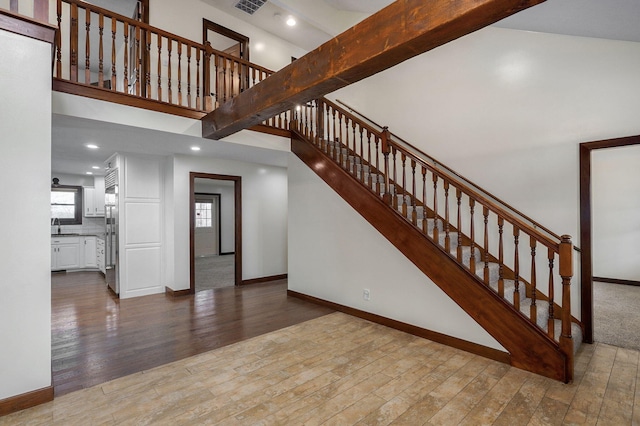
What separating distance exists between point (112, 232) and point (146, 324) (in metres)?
2.43

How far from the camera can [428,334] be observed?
337cm

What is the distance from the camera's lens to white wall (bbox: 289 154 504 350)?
331 centimetres

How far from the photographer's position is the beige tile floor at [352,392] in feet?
6.82

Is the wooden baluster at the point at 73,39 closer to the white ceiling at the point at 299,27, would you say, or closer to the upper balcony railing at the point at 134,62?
the upper balcony railing at the point at 134,62

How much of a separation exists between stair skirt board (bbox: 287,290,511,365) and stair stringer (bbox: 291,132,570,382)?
133 millimetres

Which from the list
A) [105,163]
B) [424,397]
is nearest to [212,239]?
[105,163]

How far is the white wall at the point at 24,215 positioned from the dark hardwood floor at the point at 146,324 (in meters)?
0.42

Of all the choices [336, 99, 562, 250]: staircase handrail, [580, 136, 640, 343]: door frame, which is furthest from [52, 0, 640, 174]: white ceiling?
[336, 99, 562, 250]: staircase handrail

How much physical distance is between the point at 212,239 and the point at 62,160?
5.31 m

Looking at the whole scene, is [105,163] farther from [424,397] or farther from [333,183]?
[424,397]

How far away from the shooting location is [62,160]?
589 centimetres

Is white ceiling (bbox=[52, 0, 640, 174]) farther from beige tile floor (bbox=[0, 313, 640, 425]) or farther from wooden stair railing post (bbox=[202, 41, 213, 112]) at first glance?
beige tile floor (bbox=[0, 313, 640, 425])

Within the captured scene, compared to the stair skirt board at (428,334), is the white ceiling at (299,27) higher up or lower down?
higher up

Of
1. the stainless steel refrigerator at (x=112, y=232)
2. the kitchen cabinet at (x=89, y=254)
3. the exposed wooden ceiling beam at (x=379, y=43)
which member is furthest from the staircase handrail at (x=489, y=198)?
the kitchen cabinet at (x=89, y=254)
